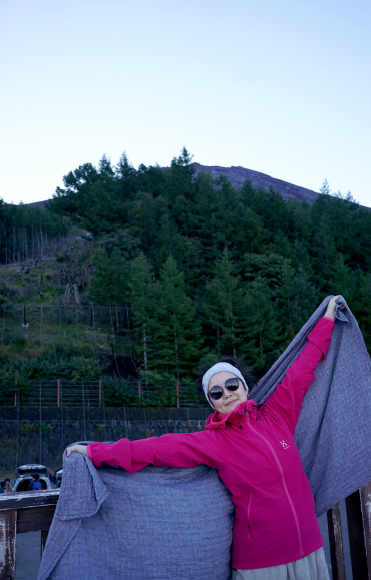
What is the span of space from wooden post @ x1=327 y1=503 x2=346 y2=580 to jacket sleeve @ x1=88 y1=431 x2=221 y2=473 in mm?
710

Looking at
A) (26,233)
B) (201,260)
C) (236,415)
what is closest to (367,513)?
(236,415)

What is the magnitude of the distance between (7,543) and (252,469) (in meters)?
0.98

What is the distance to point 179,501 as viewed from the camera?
187cm

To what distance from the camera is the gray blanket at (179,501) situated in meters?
1.69

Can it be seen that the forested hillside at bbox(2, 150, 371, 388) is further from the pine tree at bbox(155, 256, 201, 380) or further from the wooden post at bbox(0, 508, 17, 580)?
the wooden post at bbox(0, 508, 17, 580)

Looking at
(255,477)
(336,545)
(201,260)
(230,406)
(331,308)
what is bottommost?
(336,545)

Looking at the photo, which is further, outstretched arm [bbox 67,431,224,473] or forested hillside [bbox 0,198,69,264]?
forested hillside [bbox 0,198,69,264]

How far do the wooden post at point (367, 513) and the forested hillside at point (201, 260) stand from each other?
821 inches

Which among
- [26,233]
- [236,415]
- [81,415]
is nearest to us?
[236,415]

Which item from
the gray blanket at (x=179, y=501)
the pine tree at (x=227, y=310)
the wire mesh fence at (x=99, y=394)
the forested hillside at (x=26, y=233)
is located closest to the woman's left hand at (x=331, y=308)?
the gray blanket at (x=179, y=501)

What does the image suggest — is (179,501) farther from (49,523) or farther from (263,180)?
(263,180)

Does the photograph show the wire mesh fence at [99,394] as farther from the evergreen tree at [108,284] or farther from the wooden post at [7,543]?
the wooden post at [7,543]

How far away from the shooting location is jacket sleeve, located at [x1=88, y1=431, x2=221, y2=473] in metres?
1.81

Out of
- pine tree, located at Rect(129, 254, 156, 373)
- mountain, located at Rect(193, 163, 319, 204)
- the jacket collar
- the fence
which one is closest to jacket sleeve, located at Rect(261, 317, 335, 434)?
the jacket collar
